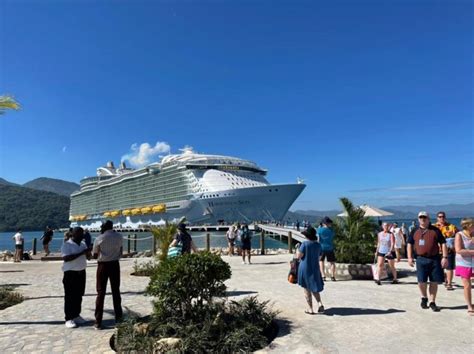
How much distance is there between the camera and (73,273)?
5.25 m

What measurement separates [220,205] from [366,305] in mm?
45646

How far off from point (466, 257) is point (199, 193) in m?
48.4

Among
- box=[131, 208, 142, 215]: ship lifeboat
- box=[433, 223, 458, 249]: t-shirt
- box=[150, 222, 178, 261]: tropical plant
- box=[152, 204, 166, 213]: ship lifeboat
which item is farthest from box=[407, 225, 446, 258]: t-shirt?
box=[131, 208, 142, 215]: ship lifeboat

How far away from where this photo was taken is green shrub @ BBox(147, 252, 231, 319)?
4.57m

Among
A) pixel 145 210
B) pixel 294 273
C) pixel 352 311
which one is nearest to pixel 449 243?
pixel 352 311

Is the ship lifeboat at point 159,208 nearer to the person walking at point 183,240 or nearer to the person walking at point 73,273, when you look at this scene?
the person walking at point 183,240

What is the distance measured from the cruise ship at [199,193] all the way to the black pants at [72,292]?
146 ft

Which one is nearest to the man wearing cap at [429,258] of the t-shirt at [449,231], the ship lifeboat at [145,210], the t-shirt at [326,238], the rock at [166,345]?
the t-shirt at [449,231]

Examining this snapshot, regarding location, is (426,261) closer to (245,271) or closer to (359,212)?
(359,212)

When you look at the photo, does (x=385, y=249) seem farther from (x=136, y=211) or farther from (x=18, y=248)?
(x=136, y=211)

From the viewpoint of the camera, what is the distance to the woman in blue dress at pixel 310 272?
5516mm

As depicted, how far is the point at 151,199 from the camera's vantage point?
208ft

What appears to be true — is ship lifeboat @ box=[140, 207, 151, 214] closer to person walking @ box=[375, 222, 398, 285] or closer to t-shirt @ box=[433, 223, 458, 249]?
person walking @ box=[375, 222, 398, 285]

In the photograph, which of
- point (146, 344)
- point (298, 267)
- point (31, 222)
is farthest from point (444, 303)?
point (31, 222)
